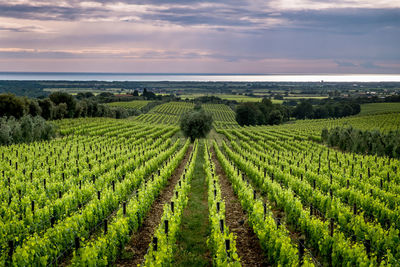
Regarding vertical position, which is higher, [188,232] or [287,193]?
[287,193]

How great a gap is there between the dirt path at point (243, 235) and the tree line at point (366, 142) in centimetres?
2252

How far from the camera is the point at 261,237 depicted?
28.0ft

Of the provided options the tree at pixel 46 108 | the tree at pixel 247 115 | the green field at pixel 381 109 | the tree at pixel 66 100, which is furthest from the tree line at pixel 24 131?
the green field at pixel 381 109

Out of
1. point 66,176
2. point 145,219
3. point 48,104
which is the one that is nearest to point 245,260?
point 145,219

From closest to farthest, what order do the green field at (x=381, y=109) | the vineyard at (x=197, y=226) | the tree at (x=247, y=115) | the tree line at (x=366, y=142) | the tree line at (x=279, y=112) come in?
the vineyard at (x=197, y=226) < the tree line at (x=366, y=142) < the green field at (x=381, y=109) < the tree at (x=247, y=115) < the tree line at (x=279, y=112)

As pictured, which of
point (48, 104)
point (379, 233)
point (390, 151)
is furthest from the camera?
point (48, 104)

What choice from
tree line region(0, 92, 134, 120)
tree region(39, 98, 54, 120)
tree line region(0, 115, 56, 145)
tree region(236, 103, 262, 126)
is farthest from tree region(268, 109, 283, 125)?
tree line region(0, 115, 56, 145)

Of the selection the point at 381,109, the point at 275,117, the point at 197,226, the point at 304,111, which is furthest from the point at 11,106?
the point at 381,109

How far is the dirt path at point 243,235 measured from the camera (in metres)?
8.52

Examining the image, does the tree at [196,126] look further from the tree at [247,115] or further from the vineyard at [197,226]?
the tree at [247,115]

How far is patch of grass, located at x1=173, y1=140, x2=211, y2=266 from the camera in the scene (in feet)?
28.0

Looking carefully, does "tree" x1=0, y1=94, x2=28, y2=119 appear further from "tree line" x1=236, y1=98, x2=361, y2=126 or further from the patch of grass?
"tree line" x1=236, y1=98, x2=361, y2=126

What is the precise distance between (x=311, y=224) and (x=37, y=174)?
1389cm

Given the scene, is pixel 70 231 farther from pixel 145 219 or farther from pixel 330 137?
pixel 330 137
